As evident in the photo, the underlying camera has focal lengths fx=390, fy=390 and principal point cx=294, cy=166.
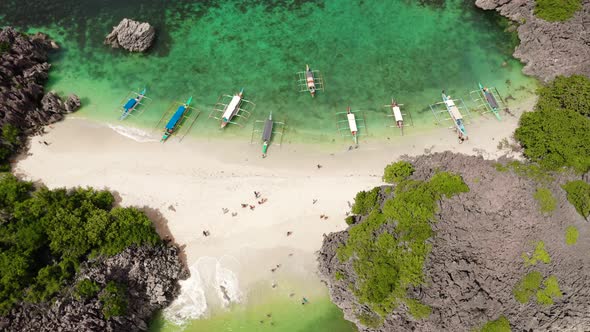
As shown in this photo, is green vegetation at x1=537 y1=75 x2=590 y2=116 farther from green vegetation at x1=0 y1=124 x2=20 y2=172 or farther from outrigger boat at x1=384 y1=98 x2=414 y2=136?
green vegetation at x1=0 y1=124 x2=20 y2=172

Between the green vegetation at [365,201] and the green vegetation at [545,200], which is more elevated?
the green vegetation at [365,201]

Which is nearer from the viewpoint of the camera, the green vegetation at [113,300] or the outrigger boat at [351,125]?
the green vegetation at [113,300]

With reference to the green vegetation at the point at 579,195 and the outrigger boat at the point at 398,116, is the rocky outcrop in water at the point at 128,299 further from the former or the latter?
the green vegetation at the point at 579,195

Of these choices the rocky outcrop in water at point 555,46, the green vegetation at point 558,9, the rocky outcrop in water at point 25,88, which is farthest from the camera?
the green vegetation at point 558,9

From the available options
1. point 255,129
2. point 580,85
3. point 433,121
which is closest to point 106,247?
point 255,129

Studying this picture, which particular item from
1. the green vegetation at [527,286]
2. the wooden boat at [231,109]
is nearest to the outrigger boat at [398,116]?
the wooden boat at [231,109]
